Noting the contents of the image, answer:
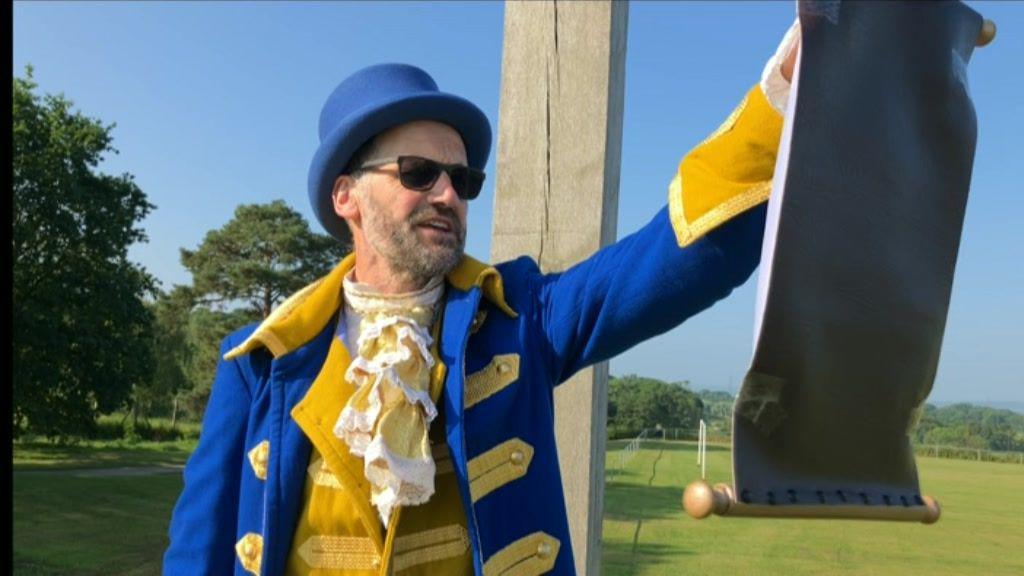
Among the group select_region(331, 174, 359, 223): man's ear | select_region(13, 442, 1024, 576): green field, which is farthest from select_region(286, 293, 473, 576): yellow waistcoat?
select_region(13, 442, 1024, 576): green field

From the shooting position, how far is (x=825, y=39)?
1.01m

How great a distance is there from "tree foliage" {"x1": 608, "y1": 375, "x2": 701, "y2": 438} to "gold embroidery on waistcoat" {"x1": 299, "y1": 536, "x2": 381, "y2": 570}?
1.39 meters

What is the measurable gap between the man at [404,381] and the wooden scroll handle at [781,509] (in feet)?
1.42

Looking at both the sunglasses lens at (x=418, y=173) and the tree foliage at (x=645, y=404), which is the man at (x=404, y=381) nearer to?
the sunglasses lens at (x=418, y=173)

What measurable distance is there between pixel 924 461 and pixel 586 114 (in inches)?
59.2

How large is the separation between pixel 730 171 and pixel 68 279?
42.8 ft

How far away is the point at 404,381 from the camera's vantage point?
161 cm

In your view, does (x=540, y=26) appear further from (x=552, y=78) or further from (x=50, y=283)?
(x=50, y=283)

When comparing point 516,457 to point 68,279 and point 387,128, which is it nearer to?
point 387,128

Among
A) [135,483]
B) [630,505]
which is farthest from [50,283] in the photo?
[630,505]

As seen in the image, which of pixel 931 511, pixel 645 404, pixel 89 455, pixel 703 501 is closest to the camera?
pixel 703 501

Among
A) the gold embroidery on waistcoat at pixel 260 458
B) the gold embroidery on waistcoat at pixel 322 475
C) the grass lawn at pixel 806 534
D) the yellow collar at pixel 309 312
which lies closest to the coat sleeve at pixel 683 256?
the yellow collar at pixel 309 312

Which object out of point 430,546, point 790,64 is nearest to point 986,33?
point 790,64

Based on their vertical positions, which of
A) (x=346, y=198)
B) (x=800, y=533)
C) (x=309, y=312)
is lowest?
(x=800, y=533)
